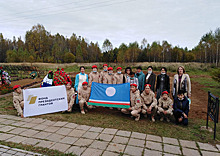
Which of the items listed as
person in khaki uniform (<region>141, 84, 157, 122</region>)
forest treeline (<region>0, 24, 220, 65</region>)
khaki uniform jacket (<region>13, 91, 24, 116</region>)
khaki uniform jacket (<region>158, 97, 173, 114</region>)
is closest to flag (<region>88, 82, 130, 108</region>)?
person in khaki uniform (<region>141, 84, 157, 122</region>)

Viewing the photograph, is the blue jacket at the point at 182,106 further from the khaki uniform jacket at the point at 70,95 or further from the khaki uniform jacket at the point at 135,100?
the khaki uniform jacket at the point at 70,95

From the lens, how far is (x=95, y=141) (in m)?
3.62

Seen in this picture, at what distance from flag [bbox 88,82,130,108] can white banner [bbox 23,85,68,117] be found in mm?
1084

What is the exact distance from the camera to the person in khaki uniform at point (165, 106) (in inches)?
189

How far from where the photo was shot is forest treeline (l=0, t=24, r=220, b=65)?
40.5 metres

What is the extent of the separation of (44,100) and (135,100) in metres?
3.21

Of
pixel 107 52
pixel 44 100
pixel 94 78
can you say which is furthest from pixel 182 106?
pixel 107 52

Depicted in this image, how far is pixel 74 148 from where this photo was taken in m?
3.32

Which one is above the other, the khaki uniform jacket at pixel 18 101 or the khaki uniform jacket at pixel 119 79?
the khaki uniform jacket at pixel 119 79

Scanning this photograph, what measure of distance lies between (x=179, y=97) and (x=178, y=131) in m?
1.07

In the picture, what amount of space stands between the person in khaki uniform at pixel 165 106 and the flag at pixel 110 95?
1.06 meters

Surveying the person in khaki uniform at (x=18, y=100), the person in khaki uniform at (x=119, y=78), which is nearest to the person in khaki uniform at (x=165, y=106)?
the person in khaki uniform at (x=119, y=78)

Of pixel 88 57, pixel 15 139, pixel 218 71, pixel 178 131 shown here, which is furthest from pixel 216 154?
pixel 88 57

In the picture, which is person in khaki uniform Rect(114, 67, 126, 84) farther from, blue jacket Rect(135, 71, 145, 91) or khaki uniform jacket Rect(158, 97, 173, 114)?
khaki uniform jacket Rect(158, 97, 173, 114)
